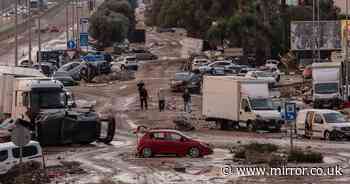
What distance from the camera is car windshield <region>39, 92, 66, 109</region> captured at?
4206cm

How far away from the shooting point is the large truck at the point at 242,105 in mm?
45375

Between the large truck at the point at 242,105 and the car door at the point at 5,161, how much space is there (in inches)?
664

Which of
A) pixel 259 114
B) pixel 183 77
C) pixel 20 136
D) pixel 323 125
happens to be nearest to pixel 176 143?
pixel 20 136

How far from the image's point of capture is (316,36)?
86.8 meters

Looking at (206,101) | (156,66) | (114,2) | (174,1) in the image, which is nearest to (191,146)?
(206,101)

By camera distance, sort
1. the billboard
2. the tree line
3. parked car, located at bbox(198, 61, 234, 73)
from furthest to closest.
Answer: the tree line, the billboard, parked car, located at bbox(198, 61, 234, 73)

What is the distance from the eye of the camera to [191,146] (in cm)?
3541

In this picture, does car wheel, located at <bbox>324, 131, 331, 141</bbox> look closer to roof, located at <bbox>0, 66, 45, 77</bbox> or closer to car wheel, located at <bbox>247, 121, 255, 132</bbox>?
car wheel, located at <bbox>247, 121, 255, 132</bbox>

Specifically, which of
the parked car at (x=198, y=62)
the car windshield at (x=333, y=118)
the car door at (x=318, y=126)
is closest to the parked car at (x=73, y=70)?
the parked car at (x=198, y=62)

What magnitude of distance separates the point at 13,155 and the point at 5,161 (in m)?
0.38

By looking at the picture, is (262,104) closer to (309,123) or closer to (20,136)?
(309,123)

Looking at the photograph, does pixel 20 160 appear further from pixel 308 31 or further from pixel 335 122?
pixel 308 31

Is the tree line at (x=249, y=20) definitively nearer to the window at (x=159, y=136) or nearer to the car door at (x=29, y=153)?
Result: the window at (x=159, y=136)

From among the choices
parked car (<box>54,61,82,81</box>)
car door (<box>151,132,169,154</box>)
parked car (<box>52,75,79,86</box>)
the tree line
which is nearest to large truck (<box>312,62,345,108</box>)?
parked car (<box>52,75,79,86</box>)
